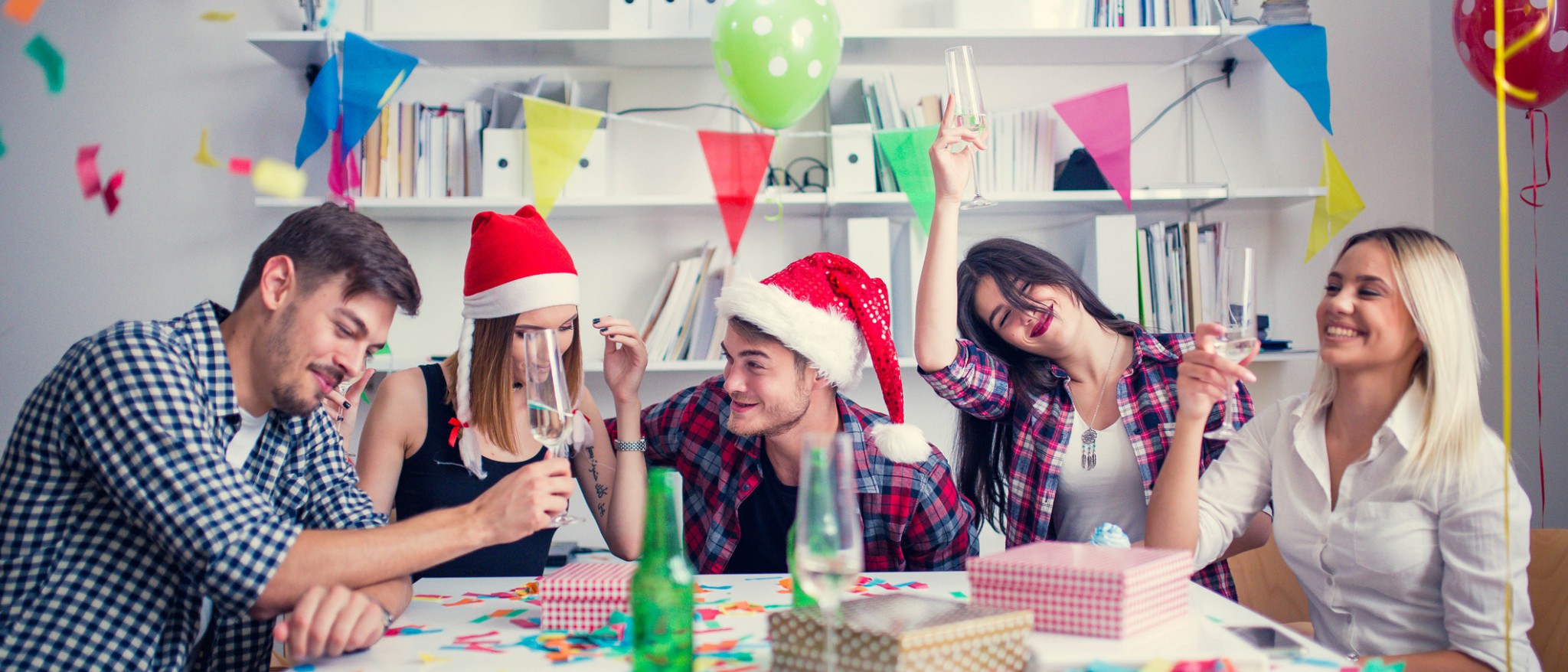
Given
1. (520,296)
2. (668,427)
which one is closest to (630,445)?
(668,427)

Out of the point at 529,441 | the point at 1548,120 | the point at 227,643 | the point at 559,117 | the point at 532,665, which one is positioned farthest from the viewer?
the point at 559,117

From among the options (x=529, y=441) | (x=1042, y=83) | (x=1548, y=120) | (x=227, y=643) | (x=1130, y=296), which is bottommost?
(x=227, y=643)

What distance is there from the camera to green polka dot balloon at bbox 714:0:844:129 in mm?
2383

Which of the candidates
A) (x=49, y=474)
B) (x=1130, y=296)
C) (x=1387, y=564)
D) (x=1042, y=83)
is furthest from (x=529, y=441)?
(x=1042, y=83)

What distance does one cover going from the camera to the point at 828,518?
95 centimetres

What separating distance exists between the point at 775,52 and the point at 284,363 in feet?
4.58

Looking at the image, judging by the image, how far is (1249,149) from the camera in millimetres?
3121

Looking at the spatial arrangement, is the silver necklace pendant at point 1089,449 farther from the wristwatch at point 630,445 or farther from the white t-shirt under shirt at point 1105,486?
the wristwatch at point 630,445

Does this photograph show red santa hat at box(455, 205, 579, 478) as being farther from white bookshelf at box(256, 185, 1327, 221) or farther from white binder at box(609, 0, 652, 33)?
white binder at box(609, 0, 652, 33)

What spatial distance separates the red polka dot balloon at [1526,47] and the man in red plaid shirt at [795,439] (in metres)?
1.47

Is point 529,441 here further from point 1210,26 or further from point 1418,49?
point 1418,49

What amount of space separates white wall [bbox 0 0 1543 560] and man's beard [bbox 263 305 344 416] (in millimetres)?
1658

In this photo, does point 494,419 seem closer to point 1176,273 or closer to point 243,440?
point 243,440

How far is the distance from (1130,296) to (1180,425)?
1242mm
